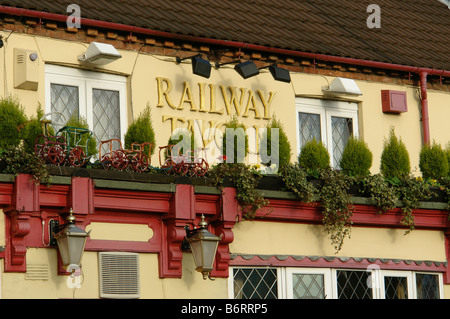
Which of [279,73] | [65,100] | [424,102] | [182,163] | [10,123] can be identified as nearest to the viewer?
[10,123]

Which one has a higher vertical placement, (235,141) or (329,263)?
(235,141)

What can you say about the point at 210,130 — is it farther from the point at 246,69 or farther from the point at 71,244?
the point at 71,244

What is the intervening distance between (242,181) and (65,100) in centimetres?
297

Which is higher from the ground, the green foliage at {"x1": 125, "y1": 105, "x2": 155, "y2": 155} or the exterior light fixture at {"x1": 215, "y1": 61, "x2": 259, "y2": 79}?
the exterior light fixture at {"x1": 215, "y1": 61, "x2": 259, "y2": 79}

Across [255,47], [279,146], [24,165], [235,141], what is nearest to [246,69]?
[255,47]

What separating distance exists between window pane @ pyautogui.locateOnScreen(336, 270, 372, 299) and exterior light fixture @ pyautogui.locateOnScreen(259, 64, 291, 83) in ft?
10.4

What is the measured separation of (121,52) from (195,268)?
369 centimetres

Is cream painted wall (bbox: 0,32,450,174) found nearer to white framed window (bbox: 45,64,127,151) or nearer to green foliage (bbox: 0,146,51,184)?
white framed window (bbox: 45,64,127,151)

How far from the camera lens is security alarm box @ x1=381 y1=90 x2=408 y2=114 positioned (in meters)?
20.4

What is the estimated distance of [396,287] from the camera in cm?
1853

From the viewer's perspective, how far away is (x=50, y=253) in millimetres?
15773

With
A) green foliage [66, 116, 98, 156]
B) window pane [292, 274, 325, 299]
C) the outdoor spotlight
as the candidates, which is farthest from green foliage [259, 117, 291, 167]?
green foliage [66, 116, 98, 156]

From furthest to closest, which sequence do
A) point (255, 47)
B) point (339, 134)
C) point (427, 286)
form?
point (339, 134)
point (255, 47)
point (427, 286)
